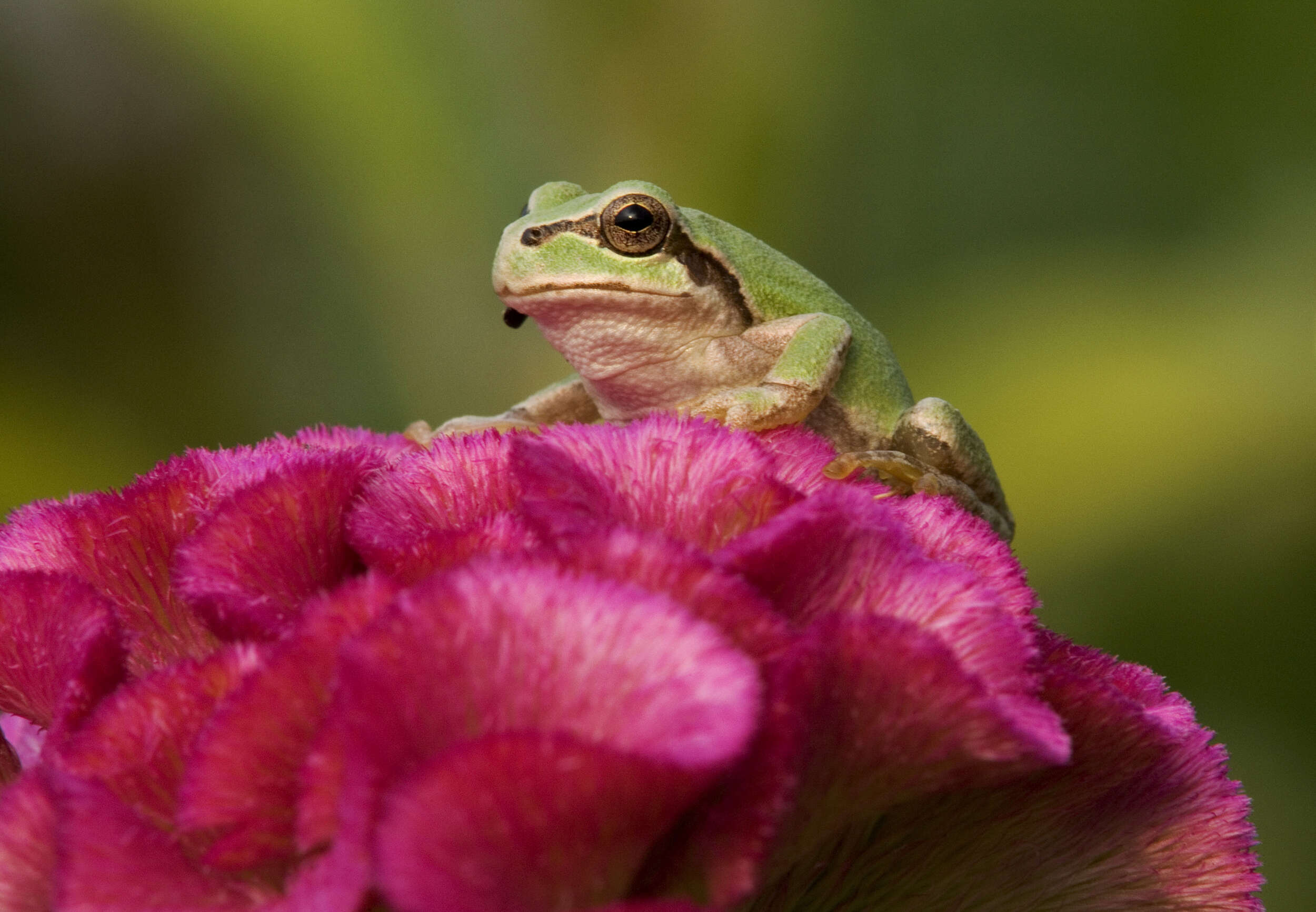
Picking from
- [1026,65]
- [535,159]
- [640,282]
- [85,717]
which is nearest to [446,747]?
[85,717]

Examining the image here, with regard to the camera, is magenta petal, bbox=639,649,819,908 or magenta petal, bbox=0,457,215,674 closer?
magenta petal, bbox=639,649,819,908

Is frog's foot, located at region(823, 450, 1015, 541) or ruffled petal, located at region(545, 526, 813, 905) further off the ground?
ruffled petal, located at region(545, 526, 813, 905)

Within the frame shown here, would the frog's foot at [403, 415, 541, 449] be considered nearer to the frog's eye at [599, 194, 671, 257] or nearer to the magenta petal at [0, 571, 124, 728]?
the frog's eye at [599, 194, 671, 257]

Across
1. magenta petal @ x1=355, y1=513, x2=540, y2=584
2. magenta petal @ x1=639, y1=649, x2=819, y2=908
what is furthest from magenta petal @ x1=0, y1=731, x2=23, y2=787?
magenta petal @ x1=639, y1=649, x2=819, y2=908

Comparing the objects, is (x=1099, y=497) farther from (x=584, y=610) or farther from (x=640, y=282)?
(x=584, y=610)

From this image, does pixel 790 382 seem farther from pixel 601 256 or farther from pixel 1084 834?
pixel 1084 834

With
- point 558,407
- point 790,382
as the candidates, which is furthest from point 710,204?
point 790,382

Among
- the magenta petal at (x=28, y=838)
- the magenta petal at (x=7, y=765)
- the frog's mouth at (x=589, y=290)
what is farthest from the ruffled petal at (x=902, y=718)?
the frog's mouth at (x=589, y=290)
